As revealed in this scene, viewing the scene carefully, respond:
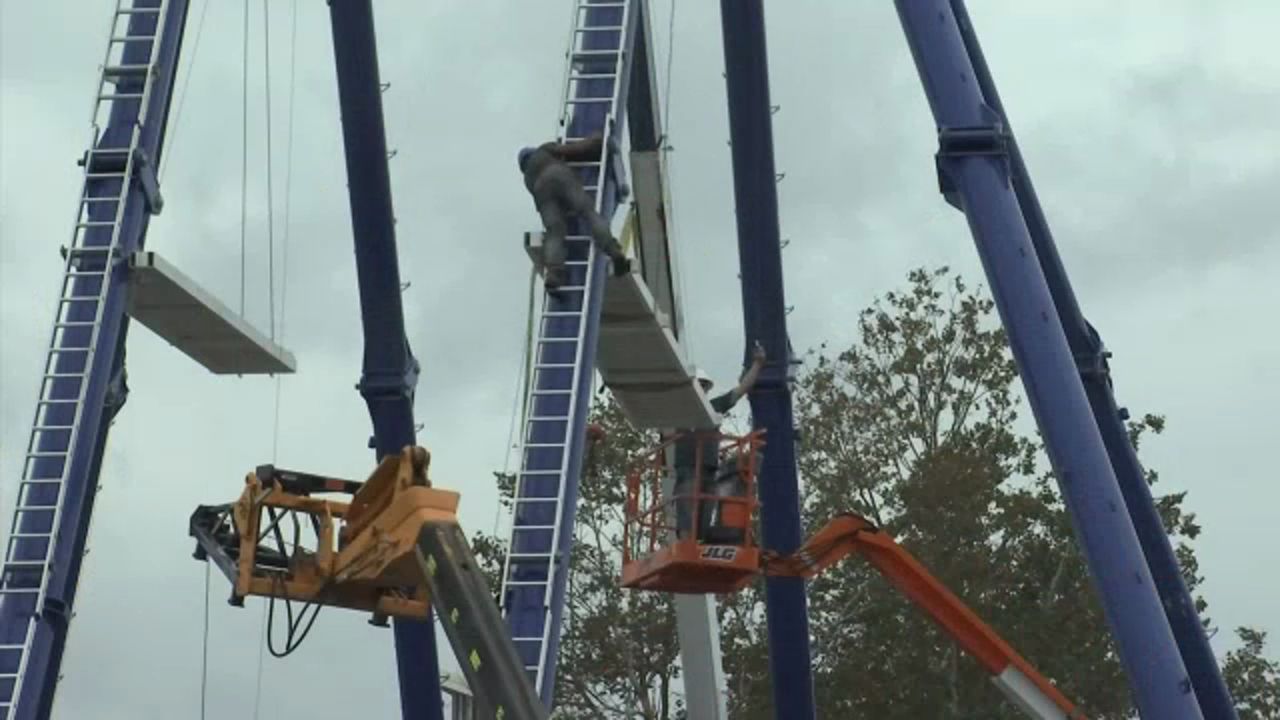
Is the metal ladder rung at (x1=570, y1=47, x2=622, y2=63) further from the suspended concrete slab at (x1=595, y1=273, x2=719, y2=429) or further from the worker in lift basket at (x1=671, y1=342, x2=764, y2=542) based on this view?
the worker in lift basket at (x1=671, y1=342, x2=764, y2=542)

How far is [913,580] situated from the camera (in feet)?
59.3

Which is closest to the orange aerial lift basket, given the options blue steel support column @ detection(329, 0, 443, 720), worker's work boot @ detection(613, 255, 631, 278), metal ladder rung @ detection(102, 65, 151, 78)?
worker's work boot @ detection(613, 255, 631, 278)

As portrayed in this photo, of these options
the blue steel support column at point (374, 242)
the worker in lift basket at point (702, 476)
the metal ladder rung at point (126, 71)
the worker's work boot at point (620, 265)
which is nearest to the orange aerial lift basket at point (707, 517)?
the worker in lift basket at point (702, 476)

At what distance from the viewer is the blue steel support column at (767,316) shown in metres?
22.1

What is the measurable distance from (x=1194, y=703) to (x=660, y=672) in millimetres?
23122

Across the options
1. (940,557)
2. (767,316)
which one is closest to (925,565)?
(940,557)

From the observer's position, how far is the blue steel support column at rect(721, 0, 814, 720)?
72.5 feet

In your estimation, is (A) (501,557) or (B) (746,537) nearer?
(B) (746,537)

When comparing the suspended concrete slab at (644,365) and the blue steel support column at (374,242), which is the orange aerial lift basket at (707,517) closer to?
the suspended concrete slab at (644,365)

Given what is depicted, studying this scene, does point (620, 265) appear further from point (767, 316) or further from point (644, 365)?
point (767, 316)

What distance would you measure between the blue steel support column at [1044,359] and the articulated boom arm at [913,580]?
3208 millimetres

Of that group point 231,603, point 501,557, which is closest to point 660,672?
point 501,557

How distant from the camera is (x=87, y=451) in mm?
15578

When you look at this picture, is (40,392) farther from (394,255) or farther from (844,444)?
(844,444)
